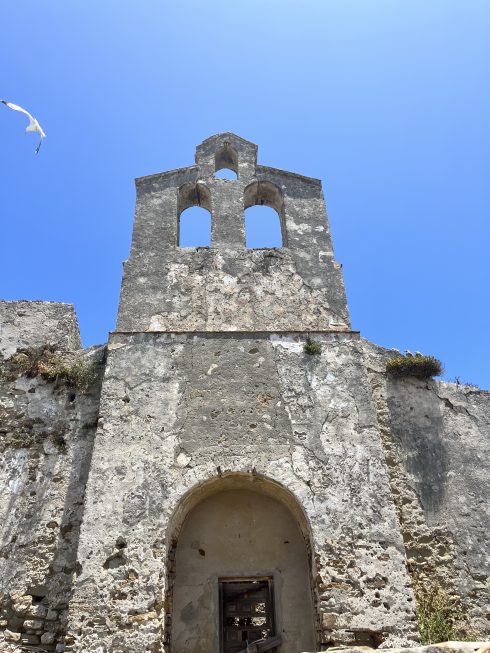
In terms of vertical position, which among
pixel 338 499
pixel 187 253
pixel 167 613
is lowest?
pixel 167 613

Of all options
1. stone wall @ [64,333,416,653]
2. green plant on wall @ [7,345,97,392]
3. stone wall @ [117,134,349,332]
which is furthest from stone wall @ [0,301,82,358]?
stone wall @ [64,333,416,653]

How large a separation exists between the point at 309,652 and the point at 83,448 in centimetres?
382

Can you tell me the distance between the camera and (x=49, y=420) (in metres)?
7.56

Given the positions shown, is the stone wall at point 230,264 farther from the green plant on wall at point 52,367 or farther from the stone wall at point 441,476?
the stone wall at point 441,476

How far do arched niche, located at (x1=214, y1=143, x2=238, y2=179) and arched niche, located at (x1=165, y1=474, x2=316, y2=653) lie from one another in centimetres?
620

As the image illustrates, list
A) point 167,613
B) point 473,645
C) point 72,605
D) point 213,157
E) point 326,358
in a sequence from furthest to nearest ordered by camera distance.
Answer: point 213,157
point 326,358
point 167,613
point 72,605
point 473,645

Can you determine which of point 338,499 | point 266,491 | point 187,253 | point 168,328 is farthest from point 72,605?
point 187,253

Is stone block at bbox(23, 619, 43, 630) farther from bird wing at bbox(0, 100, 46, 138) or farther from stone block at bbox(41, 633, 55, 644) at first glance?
bird wing at bbox(0, 100, 46, 138)

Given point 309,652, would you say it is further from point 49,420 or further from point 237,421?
point 49,420

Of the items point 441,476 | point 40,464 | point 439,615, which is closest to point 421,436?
point 441,476

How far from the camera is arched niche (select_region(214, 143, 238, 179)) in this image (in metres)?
10.2

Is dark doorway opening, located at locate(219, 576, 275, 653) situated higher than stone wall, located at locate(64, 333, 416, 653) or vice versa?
stone wall, located at locate(64, 333, 416, 653)

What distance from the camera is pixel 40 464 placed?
7.18 meters

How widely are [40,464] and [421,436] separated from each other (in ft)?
17.7
